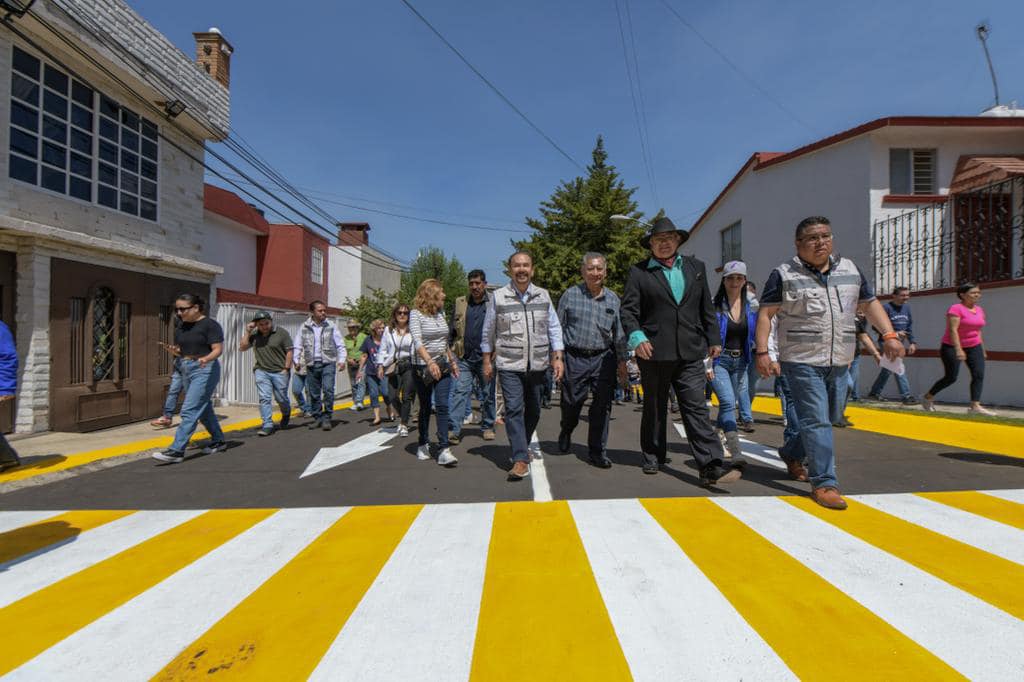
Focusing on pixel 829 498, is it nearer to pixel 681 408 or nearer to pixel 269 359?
pixel 681 408

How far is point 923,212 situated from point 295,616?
43.2ft

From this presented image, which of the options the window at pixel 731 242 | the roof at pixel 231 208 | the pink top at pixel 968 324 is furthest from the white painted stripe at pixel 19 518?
the window at pixel 731 242

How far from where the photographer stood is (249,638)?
197cm

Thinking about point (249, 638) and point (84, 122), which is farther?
point (84, 122)

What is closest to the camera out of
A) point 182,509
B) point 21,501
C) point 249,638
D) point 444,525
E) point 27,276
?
point 249,638

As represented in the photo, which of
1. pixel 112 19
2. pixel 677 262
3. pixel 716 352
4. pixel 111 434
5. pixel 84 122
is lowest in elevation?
pixel 111 434

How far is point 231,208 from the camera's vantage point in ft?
67.7

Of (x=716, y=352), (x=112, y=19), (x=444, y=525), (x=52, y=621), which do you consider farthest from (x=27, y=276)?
(x=716, y=352)

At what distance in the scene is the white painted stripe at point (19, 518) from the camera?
3.45 metres

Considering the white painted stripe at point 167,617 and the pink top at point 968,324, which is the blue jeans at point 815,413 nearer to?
the white painted stripe at point 167,617

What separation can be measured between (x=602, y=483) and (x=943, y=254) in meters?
10.2

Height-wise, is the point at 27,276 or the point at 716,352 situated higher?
the point at 27,276

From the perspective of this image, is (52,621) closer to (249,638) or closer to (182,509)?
(249,638)

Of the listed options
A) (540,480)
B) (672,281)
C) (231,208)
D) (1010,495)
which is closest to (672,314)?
(672,281)
